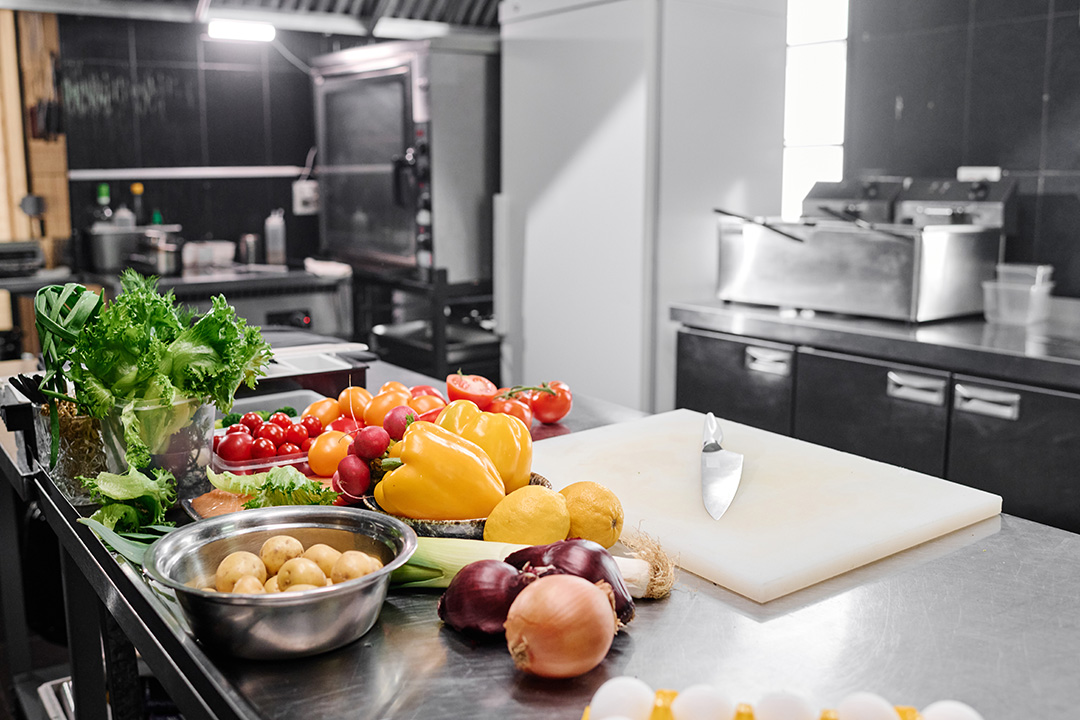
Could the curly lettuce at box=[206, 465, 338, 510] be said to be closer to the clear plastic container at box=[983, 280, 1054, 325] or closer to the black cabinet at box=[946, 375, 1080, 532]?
the black cabinet at box=[946, 375, 1080, 532]

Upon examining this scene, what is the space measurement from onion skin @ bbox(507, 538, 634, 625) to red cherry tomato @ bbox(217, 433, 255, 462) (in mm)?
606

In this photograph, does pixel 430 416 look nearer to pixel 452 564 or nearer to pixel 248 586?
pixel 452 564

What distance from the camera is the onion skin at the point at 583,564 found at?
951 mm

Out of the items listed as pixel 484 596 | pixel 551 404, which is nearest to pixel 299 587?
pixel 484 596

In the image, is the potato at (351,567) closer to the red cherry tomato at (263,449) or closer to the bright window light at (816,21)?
the red cherry tomato at (263,449)

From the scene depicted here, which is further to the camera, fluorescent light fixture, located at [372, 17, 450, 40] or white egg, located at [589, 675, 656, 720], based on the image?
fluorescent light fixture, located at [372, 17, 450, 40]

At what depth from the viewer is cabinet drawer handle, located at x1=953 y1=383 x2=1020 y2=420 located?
243cm

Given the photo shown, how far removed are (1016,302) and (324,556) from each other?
2.55 meters

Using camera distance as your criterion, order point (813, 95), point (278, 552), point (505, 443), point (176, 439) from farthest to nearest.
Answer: point (813, 95) < point (176, 439) < point (505, 443) < point (278, 552)

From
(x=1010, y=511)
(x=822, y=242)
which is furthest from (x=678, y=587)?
(x=822, y=242)

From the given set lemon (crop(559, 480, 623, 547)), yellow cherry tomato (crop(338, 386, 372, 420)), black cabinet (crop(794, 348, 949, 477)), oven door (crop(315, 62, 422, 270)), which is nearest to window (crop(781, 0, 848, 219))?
black cabinet (crop(794, 348, 949, 477))

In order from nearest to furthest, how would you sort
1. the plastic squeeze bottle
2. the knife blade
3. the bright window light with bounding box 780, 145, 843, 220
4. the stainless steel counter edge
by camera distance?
the knife blade → the stainless steel counter edge → the bright window light with bounding box 780, 145, 843, 220 → the plastic squeeze bottle

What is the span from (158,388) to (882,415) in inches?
82.1

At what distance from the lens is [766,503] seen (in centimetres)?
137
